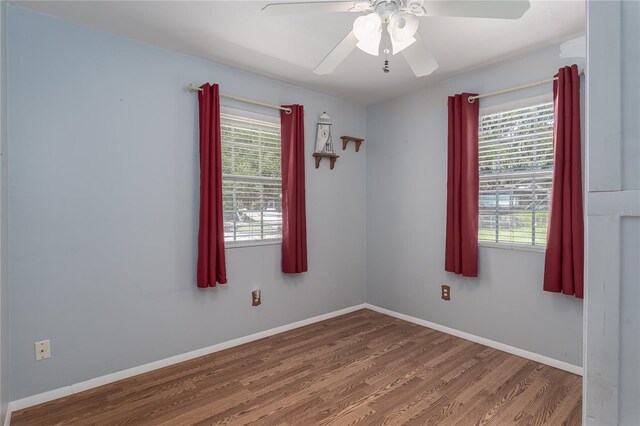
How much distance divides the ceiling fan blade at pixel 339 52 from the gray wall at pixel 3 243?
70.3 inches

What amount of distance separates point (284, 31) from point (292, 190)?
137cm

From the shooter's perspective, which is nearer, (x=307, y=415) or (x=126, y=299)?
(x=307, y=415)

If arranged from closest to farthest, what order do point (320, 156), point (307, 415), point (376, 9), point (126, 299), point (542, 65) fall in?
point (376, 9) → point (307, 415) → point (126, 299) → point (542, 65) → point (320, 156)

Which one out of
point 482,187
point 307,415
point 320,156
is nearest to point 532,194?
point 482,187

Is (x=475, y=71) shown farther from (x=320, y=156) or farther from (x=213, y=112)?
(x=213, y=112)

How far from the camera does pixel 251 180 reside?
313 centimetres

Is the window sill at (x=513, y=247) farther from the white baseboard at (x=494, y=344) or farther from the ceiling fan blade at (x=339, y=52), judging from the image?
the ceiling fan blade at (x=339, y=52)

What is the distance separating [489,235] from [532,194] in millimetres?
484

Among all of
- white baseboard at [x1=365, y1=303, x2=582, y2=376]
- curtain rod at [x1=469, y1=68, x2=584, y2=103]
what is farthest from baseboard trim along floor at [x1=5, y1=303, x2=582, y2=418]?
curtain rod at [x1=469, y1=68, x2=584, y2=103]

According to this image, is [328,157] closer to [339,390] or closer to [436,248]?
[436,248]

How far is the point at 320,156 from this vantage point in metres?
3.56

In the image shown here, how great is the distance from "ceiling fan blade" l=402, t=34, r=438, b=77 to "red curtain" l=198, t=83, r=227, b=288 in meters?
1.58

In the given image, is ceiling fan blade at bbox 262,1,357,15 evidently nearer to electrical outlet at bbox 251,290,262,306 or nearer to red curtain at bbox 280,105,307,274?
red curtain at bbox 280,105,307,274

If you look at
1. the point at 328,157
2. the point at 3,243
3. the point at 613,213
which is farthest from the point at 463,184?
the point at 3,243
